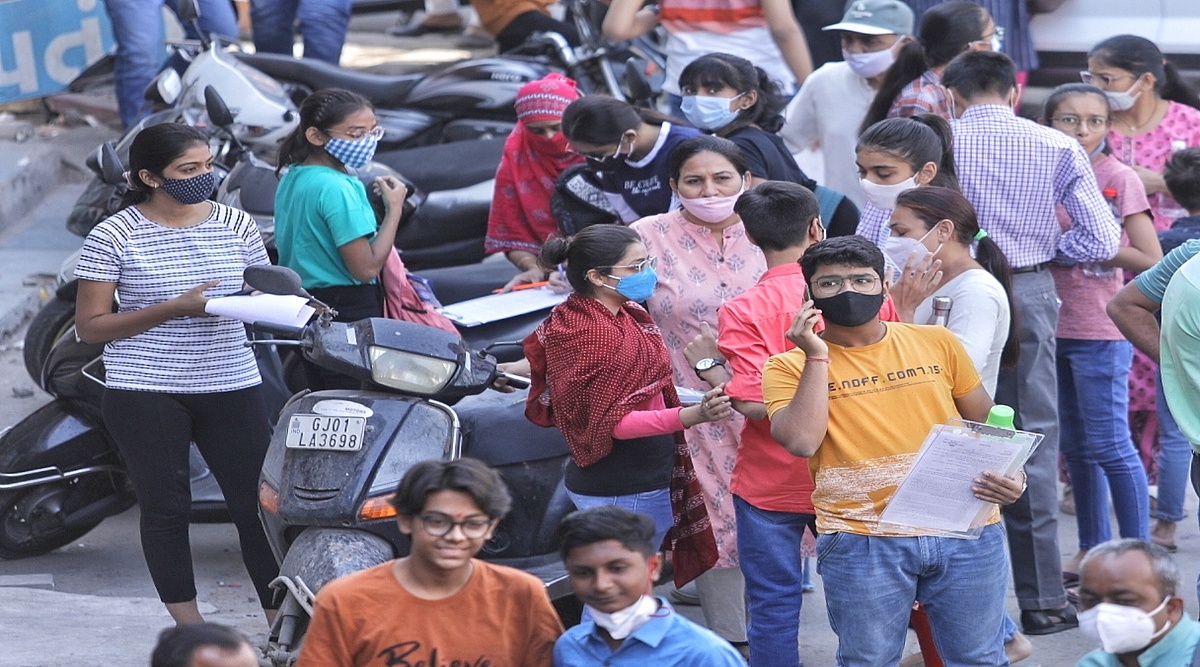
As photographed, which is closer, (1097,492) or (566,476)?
(566,476)

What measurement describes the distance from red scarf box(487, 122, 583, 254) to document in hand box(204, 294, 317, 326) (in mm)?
1741

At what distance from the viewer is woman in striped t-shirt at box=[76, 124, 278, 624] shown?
4.41m

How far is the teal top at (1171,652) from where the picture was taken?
3014 mm

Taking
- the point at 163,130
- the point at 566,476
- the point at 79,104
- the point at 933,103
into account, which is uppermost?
the point at 163,130

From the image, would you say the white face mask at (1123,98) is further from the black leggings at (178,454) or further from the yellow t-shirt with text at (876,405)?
the black leggings at (178,454)

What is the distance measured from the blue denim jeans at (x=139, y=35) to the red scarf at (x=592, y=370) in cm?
506

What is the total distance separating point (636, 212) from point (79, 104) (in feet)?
20.3

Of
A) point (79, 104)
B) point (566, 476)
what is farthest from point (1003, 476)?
point (79, 104)

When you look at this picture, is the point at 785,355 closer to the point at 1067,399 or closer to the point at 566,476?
the point at 566,476

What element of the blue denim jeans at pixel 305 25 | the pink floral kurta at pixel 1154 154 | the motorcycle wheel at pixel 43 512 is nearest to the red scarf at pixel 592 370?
the motorcycle wheel at pixel 43 512

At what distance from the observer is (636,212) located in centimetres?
526

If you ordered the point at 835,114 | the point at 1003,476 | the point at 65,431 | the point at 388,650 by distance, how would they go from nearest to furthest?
1. the point at 388,650
2. the point at 1003,476
3. the point at 65,431
4. the point at 835,114

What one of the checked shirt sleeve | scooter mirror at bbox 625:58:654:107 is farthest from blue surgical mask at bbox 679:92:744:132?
the checked shirt sleeve

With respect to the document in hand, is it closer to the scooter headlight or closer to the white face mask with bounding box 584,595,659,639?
the scooter headlight
